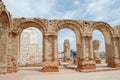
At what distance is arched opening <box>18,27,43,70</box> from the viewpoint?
→ 17.8m

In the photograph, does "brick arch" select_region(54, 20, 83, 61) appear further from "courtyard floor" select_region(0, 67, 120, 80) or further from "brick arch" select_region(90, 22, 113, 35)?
"courtyard floor" select_region(0, 67, 120, 80)

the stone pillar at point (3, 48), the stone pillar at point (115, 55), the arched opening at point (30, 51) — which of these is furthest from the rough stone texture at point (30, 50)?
the stone pillar at point (115, 55)

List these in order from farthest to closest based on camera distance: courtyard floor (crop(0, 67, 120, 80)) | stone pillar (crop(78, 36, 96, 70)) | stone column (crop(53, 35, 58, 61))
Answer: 1. stone pillar (crop(78, 36, 96, 70))
2. stone column (crop(53, 35, 58, 61))
3. courtyard floor (crop(0, 67, 120, 80))

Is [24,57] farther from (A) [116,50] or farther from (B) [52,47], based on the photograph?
(A) [116,50]

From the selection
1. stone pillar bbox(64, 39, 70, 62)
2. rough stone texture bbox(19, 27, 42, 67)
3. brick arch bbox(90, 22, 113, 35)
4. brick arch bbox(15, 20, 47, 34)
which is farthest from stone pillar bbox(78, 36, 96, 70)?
stone pillar bbox(64, 39, 70, 62)

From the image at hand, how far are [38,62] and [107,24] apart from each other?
8.82 m

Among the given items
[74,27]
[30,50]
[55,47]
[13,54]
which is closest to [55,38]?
[55,47]

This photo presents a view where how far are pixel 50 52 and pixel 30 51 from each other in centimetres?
657

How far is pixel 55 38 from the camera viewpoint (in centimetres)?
1298

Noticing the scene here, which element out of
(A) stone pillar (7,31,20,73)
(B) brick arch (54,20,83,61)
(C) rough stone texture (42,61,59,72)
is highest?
(B) brick arch (54,20,83,61)

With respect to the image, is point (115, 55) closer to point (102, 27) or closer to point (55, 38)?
point (102, 27)

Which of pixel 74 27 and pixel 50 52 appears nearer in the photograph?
pixel 50 52

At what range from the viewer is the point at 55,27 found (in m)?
13.1

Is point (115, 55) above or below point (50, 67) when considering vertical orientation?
above
